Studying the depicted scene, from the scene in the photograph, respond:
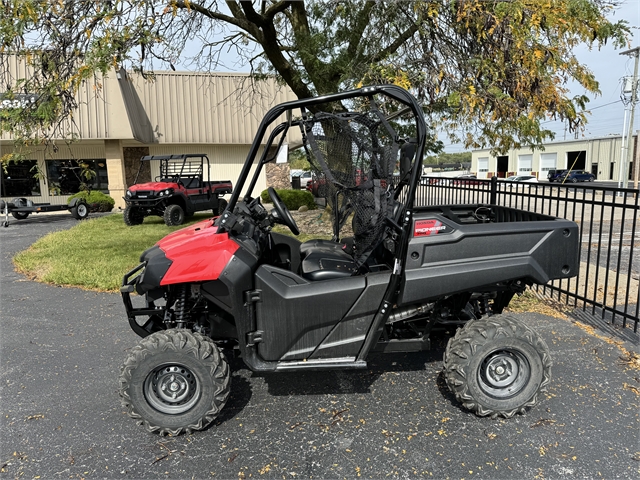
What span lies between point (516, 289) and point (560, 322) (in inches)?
76.5

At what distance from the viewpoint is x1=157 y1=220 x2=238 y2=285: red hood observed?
9.66 ft

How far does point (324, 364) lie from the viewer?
3.04 m

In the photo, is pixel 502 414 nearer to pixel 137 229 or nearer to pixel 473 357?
pixel 473 357

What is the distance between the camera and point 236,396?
3.42 m

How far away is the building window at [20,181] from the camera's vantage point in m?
20.4

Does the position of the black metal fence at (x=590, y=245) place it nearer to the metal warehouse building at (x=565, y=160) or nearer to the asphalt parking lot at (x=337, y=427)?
the asphalt parking lot at (x=337, y=427)

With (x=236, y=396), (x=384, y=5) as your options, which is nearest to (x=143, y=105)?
(x=384, y=5)

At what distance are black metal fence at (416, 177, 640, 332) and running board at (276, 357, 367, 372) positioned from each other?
2404mm

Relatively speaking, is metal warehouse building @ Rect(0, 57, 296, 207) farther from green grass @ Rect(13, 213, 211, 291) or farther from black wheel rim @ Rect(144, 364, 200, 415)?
black wheel rim @ Rect(144, 364, 200, 415)

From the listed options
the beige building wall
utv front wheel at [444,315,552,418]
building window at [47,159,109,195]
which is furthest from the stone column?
the beige building wall

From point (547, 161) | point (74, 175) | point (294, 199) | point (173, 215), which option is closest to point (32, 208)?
point (173, 215)

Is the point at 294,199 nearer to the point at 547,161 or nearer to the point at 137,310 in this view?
the point at 137,310

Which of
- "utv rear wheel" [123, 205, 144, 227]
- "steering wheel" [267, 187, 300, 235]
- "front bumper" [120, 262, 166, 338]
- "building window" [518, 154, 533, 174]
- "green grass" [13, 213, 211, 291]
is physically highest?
"building window" [518, 154, 533, 174]

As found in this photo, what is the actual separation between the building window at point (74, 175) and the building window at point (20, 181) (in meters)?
0.72
